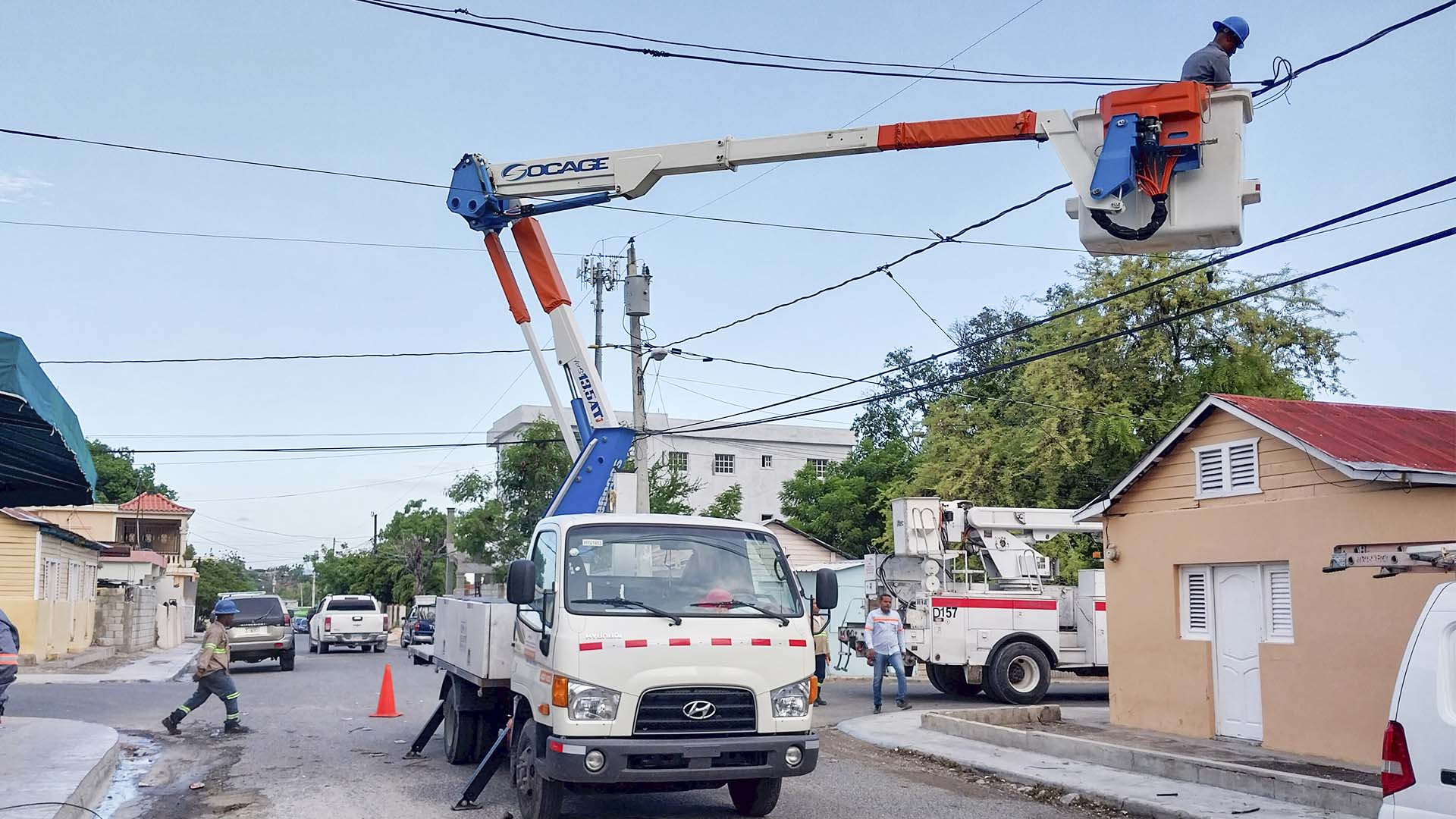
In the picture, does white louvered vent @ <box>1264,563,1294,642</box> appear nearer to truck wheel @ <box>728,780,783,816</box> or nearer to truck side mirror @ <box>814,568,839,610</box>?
truck side mirror @ <box>814,568,839,610</box>

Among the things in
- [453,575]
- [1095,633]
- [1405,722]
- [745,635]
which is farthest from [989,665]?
[453,575]

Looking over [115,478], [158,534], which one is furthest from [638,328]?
[115,478]

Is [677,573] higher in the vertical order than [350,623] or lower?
higher

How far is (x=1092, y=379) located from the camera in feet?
Answer: 95.6

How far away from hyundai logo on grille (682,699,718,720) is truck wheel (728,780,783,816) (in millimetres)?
1058

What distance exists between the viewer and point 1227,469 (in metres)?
13.9

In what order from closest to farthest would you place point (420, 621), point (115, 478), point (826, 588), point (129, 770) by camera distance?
point (826, 588) → point (129, 770) → point (420, 621) → point (115, 478)

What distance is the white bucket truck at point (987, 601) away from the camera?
20312mm

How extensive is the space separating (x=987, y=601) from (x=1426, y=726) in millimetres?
14816

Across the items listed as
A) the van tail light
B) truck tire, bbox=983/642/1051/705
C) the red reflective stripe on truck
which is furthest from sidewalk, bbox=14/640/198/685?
the van tail light

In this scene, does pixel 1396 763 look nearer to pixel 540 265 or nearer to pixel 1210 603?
pixel 1210 603

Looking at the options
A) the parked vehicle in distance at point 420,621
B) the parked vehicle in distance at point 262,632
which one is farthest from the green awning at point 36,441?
the parked vehicle in distance at point 420,621

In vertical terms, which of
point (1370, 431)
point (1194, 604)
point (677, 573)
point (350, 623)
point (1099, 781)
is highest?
point (1370, 431)

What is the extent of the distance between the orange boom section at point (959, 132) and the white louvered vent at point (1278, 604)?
6036mm
